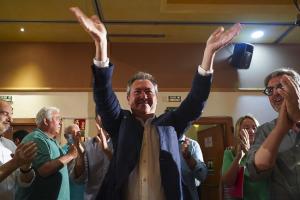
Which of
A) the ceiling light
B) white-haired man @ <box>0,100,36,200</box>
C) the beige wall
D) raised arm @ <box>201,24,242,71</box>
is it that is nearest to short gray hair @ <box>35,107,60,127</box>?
white-haired man @ <box>0,100,36,200</box>

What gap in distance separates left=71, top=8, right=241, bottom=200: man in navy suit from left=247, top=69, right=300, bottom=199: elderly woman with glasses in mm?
295

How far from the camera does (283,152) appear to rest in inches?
49.4

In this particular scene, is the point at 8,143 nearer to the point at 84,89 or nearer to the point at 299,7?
the point at 84,89

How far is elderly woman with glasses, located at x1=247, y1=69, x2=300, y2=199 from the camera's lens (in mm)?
1100

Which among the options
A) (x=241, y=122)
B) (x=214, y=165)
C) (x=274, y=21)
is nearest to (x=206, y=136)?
(x=214, y=165)

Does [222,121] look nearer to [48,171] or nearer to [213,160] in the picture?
[213,160]

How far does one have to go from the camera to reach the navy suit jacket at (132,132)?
1299 millimetres

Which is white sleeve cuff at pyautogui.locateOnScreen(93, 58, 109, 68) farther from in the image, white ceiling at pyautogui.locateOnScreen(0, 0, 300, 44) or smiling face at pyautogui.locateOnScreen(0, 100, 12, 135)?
white ceiling at pyautogui.locateOnScreen(0, 0, 300, 44)

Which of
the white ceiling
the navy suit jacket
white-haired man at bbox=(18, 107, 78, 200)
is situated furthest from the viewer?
the white ceiling

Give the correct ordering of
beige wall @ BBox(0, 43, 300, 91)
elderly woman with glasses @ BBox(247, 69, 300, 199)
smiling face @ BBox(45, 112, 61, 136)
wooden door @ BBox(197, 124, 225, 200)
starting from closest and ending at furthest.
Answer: elderly woman with glasses @ BBox(247, 69, 300, 199), smiling face @ BBox(45, 112, 61, 136), wooden door @ BBox(197, 124, 225, 200), beige wall @ BBox(0, 43, 300, 91)

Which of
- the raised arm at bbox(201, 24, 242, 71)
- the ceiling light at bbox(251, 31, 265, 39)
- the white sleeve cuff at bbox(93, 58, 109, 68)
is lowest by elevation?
the white sleeve cuff at bbox(93, 58, 109, 68)

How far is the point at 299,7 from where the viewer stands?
406cm

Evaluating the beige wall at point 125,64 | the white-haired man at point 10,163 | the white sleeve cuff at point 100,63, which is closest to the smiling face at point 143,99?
the white sleeve cuff at point 100,63

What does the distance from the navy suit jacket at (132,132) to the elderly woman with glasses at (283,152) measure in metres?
0.29
